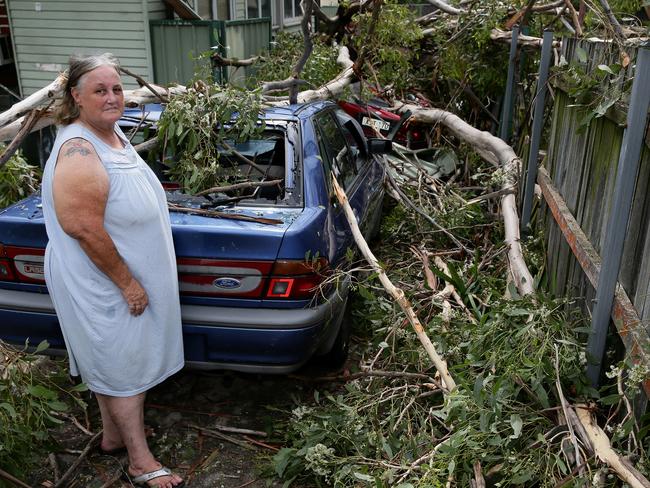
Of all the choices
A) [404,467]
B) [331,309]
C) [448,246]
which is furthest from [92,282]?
[448,246]

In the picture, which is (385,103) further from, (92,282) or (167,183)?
(92,282)

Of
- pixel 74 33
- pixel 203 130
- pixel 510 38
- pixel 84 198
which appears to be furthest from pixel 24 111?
pixel 74 33

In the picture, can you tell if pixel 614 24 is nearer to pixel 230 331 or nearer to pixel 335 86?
pixel 230 331

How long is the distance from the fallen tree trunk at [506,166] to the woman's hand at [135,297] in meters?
2.06

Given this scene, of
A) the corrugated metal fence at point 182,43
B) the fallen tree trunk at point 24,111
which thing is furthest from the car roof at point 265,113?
the corrugated metal fence at point 182,43

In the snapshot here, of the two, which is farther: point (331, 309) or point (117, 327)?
point (331, 309)

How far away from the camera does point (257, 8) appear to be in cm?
1457

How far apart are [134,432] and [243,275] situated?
949 millimetres

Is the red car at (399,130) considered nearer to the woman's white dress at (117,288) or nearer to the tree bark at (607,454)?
the woman's white dress at (117,288)

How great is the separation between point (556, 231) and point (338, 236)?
54.3 inches

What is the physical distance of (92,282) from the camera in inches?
117

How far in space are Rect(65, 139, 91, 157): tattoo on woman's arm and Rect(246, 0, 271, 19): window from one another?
1200 centimetres

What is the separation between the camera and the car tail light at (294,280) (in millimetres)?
3317

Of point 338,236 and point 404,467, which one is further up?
point 338,236
